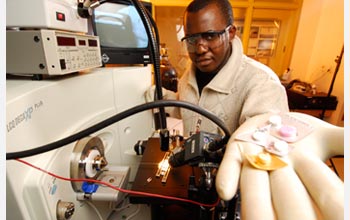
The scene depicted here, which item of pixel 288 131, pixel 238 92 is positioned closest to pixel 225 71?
pixel 238 92

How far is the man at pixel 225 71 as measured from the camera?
2.21 ft

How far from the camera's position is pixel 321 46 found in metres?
2.53

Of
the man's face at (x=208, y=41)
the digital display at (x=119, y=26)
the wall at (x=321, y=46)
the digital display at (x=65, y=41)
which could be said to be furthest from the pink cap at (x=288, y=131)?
the wall at (x=321, y=46)

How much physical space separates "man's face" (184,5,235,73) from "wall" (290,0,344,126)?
229 cm

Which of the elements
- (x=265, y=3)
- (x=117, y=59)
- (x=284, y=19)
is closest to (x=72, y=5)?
(x=117, y=59)

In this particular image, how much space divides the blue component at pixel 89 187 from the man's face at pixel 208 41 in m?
0.67

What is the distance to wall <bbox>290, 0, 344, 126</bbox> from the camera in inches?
89.0

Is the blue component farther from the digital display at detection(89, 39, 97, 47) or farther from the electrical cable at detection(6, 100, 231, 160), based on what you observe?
the digital display at detection(89, 39, 97, 47)

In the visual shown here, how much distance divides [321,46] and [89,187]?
330cm

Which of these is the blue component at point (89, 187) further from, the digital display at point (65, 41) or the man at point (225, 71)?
the man at point (225, 71)

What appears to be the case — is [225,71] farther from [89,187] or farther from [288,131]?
[89,187]

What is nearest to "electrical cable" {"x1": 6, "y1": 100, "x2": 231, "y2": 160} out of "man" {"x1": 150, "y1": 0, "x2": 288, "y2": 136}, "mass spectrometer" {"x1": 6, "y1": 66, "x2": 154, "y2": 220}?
"mass spectrometer" {"x1": 6, "y1": 66, "x2": 154, "y2": 220}

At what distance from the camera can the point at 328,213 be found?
266 millimetres

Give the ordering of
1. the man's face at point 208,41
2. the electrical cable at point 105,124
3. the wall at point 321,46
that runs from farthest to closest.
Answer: the wall at point 321,46 → the man's face at point 208,41 → the electrical cable at point 105,124
